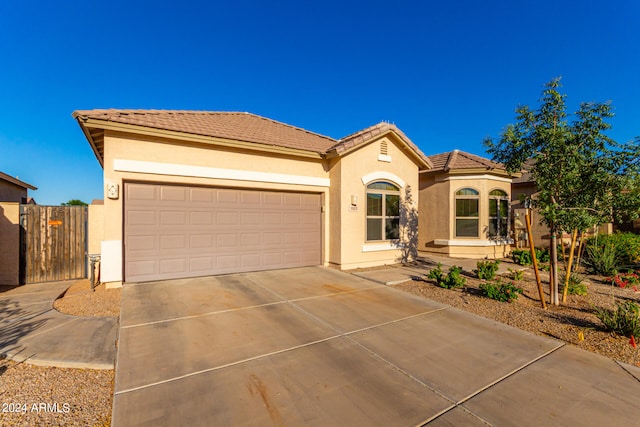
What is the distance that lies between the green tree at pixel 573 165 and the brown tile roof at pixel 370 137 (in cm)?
401

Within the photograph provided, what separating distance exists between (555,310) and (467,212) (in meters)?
6.87

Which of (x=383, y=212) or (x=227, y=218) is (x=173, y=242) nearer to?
(x=227, y=218)

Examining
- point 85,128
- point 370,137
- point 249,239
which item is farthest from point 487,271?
point 85,128

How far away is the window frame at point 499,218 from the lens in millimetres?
12156

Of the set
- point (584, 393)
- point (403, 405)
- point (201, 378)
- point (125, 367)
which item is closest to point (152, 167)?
point (125, 367)

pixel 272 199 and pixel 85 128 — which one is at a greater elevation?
pixel 85 128

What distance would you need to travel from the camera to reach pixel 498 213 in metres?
12.3

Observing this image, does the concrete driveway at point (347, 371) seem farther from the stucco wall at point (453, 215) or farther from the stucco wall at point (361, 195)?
the stucco wall at point (453, 215)

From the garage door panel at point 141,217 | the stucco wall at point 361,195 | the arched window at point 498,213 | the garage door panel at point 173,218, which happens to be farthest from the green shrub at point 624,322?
the garage door panel at point 141,217

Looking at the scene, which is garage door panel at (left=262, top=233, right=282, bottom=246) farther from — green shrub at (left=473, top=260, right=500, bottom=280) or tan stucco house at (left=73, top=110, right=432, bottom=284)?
green shrub at (left=473, top=260, right=500, bottom=280)

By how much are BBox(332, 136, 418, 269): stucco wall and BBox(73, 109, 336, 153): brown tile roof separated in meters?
1.19

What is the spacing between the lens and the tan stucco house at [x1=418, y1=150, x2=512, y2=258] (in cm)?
1189

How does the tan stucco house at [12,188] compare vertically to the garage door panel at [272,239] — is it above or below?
above

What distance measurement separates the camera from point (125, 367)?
3.36 metres
